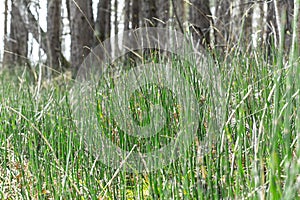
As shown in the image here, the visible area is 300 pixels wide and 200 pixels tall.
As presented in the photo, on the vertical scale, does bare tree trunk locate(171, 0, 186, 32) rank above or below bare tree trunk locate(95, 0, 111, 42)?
below

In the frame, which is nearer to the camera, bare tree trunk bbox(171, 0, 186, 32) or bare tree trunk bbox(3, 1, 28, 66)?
bare tree trunk bbox(171, 0, 186, 32)

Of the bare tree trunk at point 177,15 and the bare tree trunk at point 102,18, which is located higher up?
the bare tree trunk at point 102,18

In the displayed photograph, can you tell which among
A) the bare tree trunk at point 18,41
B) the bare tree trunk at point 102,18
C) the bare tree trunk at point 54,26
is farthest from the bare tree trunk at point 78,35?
the bare tree trunk at point 18,41

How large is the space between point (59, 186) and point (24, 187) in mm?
209

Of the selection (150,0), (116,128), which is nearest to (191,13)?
(150,0)

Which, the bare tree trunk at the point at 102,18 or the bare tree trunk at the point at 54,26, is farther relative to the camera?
the bare tree trunk at the point at 102,18

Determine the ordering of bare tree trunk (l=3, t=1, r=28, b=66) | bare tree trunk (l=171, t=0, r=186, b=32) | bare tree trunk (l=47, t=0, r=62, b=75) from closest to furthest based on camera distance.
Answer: bare tree trunk (l=171, t=0, r=186, b=32) < bare tree trunk (l=47, t=0, r=62, b=75) < bare tree trunk (l=3, t=1, r=28, b=66)

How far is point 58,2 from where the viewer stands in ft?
20.6

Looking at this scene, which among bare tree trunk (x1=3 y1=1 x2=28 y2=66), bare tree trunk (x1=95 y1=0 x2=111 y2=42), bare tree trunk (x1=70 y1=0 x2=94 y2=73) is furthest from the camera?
bare tree trunk (x1=3 y1=1 x2=28 y2=66)

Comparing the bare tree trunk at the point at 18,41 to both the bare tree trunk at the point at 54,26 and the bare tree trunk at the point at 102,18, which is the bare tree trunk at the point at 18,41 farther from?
the bare tree trunk at the point at 54,26

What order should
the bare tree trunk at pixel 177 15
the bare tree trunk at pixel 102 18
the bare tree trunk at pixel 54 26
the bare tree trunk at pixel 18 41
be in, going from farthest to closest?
the bare tree trunk at pixel 18 41
the bare tree trunk at pixel 102 18
the bare tree trunk at pixel 54 26
the bare tree trunk at pixel 177 15

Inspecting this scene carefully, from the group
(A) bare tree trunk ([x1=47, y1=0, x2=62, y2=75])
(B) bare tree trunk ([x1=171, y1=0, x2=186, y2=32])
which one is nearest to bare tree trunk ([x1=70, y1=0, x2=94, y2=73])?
(A) bare tree trunk ([x1=47, y1=0, x2=62, y2=75])

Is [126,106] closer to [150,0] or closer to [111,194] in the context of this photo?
[111,194]

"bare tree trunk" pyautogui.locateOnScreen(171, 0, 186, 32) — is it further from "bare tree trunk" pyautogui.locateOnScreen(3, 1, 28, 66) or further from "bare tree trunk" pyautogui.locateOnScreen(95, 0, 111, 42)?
"bare tree trunk" pyautogui.locateOnScreen(3, 1, 28, 66)
